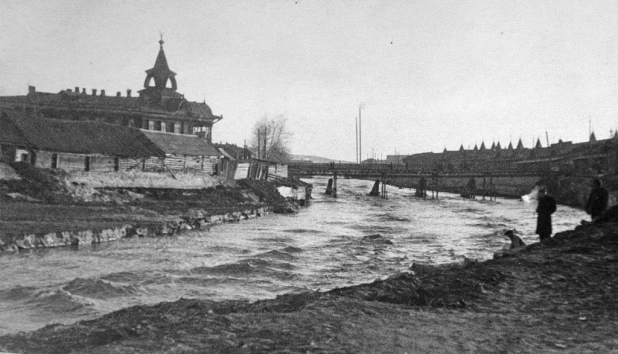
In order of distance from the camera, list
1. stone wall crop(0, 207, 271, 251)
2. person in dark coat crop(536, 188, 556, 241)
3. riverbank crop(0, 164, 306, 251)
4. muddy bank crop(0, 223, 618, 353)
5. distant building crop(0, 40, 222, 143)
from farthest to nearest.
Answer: distant building crop(0, 40, 222, 143)
riverbank crop(0, 164, 306, 251)
stone wall crop(0, 207, 271, 251)
person in dark coat crop(536, 188, 556, 241)
muddy bank crop(0, 223, 618, 353)

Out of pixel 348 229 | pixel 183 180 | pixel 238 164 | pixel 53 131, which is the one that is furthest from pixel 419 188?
pixel 53 131

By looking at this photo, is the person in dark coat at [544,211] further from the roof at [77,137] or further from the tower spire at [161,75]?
the tower spire at [161,75]

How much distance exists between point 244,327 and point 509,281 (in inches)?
223

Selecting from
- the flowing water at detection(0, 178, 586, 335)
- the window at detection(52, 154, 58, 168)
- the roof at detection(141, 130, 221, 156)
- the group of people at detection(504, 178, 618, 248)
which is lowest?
the flowing water at detection(0, 178, 586, 335)

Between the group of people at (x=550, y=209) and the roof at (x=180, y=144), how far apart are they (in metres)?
34.5

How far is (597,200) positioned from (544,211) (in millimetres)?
3423

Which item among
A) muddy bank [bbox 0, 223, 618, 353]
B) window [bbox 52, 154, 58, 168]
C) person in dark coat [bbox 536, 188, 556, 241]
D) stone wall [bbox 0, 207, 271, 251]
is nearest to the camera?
muddy bank [bbox 0, 223, 618, 353]

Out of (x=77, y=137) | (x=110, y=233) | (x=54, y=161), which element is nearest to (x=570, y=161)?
(x=77, y=137)

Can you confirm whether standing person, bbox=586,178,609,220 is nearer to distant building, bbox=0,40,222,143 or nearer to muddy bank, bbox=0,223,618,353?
muddy bank, bbox=0,223,618,353

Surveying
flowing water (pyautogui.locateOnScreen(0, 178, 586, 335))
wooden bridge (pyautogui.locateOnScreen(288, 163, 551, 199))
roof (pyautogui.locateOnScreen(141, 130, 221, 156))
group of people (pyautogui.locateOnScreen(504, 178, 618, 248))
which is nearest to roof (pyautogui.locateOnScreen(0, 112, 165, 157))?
roof (pyautogui.locateOnScreen(141, 130, 221, 156))

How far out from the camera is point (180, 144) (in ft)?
156

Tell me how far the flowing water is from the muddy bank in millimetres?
3627

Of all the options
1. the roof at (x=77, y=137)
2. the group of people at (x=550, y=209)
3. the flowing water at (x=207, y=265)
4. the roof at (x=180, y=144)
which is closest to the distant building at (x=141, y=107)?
the roof at (x=180, y=144)

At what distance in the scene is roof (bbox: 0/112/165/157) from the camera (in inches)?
1336
